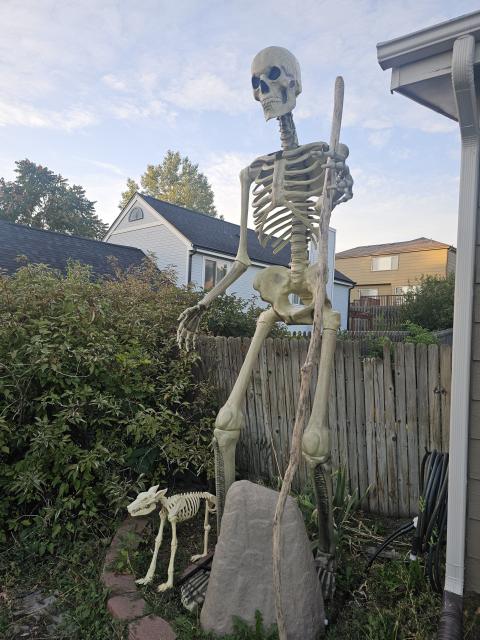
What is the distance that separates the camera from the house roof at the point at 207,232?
18781 millimetres

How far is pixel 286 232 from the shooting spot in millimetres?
3154

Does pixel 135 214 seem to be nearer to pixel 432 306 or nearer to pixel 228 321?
pixel 432 306

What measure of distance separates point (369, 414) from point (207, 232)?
57.4ft

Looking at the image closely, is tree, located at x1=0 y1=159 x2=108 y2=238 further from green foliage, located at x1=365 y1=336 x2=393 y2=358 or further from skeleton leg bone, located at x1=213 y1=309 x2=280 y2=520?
skeleton leg bone, located at x1=213 y1=309 x2=280 y2=520

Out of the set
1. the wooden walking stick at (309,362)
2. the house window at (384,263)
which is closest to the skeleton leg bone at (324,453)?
the wooden walking stick at (309,362)

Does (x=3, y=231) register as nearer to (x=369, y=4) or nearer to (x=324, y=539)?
(x=369, y=4)

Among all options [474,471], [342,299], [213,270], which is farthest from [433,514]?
[342,299]

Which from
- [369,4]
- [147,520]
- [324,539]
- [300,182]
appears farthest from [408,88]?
[147,520]

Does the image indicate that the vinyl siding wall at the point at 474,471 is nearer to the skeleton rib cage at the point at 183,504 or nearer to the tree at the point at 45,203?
the skeleton rib cage at the point at 183,504

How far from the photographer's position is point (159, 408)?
4.40 meters

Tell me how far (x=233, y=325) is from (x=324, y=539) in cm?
422

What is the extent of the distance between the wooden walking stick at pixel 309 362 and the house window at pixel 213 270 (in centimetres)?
1568

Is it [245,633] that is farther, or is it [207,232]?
[207,232]

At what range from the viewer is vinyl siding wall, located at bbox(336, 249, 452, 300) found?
1273 inches
